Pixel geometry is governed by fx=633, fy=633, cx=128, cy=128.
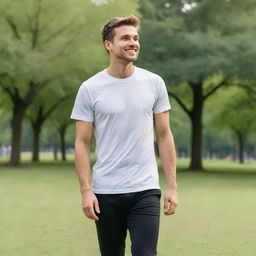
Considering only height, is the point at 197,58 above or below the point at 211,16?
below

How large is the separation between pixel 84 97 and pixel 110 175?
1.69ft

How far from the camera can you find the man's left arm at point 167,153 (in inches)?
157

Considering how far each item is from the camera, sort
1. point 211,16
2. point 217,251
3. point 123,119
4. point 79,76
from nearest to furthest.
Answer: point 123,119, point 217,251, point 211,16, point 79,76

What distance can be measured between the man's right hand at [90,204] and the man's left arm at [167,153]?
17.7 inches

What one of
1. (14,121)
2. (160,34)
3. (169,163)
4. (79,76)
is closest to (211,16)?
(160,34)

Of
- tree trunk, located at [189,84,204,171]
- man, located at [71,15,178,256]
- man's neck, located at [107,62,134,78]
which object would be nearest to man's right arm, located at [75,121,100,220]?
man, located at [71,15,178,256]

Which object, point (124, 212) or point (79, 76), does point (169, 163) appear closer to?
point (124, 212)

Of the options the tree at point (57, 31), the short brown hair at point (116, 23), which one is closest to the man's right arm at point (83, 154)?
the short brown hair at point (116, 23)

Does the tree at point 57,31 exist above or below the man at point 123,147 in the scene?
above

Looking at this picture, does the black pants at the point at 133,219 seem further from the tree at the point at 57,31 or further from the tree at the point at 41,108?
the tree at the point at 41,108

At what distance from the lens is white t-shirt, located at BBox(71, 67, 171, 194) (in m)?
3.89

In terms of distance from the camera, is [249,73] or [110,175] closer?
[110,175]

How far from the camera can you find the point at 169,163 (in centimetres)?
405

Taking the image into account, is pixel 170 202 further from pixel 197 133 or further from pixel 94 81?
pixel 197 133
